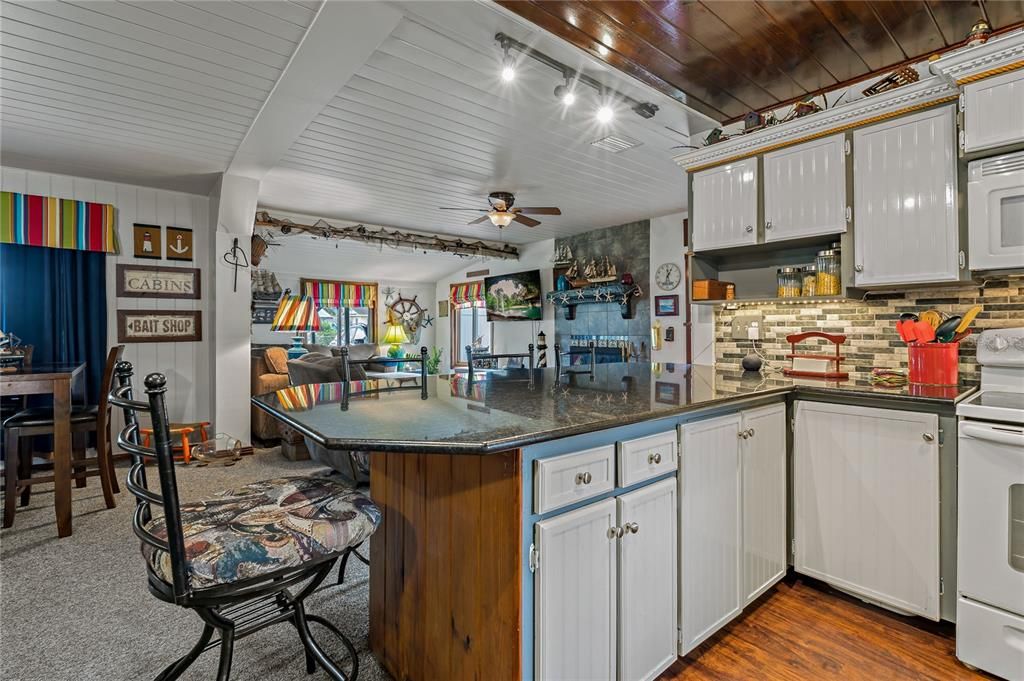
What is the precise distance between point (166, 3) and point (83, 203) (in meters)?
3.20

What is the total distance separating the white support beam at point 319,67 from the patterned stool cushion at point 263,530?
1906 mm

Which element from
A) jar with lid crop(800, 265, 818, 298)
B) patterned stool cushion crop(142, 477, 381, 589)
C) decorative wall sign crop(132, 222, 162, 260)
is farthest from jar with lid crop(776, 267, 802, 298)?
decorative wall sign crop(132, 222, 162, 260)

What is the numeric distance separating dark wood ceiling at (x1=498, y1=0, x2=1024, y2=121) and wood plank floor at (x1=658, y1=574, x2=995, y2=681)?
251cm

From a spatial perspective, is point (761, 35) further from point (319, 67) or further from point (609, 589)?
point (609, 589)

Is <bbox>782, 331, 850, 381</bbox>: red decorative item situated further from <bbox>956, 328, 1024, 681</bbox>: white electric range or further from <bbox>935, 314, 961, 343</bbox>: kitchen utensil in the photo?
<bbox>956, 328, 1024, 681</bbox>: white electric range

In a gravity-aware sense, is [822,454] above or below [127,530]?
above

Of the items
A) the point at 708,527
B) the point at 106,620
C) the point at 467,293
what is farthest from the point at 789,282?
the point at 467,293

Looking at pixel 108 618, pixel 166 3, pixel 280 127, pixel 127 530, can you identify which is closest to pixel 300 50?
pixel 166 3

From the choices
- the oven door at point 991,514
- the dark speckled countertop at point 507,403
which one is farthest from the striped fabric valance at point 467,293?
the oven door at point 991,514

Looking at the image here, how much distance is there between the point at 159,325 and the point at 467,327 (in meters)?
5.72

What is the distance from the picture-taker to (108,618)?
2002 mm

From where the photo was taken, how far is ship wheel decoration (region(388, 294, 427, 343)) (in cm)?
986

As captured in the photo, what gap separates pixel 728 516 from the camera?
1834 mm

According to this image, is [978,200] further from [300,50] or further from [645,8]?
[300,50]
